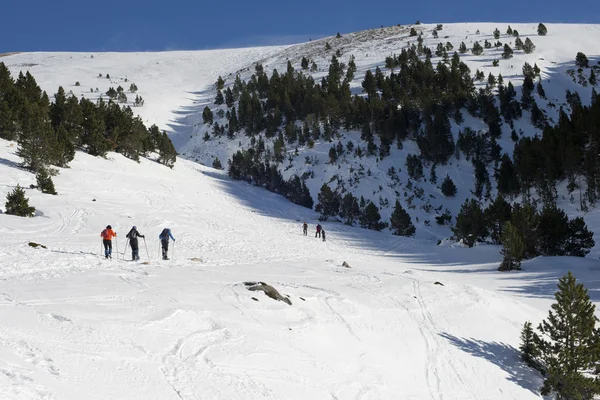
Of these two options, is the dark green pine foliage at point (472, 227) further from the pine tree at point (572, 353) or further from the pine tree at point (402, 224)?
the pine tree at point (572, 353)

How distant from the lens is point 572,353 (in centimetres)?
1090

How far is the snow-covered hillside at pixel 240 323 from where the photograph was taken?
6582 mm

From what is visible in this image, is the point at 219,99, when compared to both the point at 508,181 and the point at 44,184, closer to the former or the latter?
the point at 508,181

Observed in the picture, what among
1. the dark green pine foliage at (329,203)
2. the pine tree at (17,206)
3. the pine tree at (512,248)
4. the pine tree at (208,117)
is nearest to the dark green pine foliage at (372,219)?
the dark green pine foliage at (329,203)

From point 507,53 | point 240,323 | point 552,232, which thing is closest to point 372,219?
Result: point 552,232

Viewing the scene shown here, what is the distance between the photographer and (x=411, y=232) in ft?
144

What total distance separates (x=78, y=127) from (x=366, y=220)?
31.9 metres

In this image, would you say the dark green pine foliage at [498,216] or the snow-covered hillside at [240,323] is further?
the dark green pine foliage at [498,216]

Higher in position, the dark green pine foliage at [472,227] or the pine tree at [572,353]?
the dark green pine foliage at [472,227]

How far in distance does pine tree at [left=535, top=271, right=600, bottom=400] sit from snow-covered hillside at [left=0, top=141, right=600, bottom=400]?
2.10 ft

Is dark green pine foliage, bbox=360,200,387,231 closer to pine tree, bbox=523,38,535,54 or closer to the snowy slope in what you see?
the snowy slope

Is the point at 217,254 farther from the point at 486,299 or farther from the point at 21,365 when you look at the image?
the point at 21,365

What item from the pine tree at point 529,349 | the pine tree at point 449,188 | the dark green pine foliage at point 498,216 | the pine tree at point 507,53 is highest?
the pine tree at point 507,53

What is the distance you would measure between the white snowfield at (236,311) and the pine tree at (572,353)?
2.05ft
